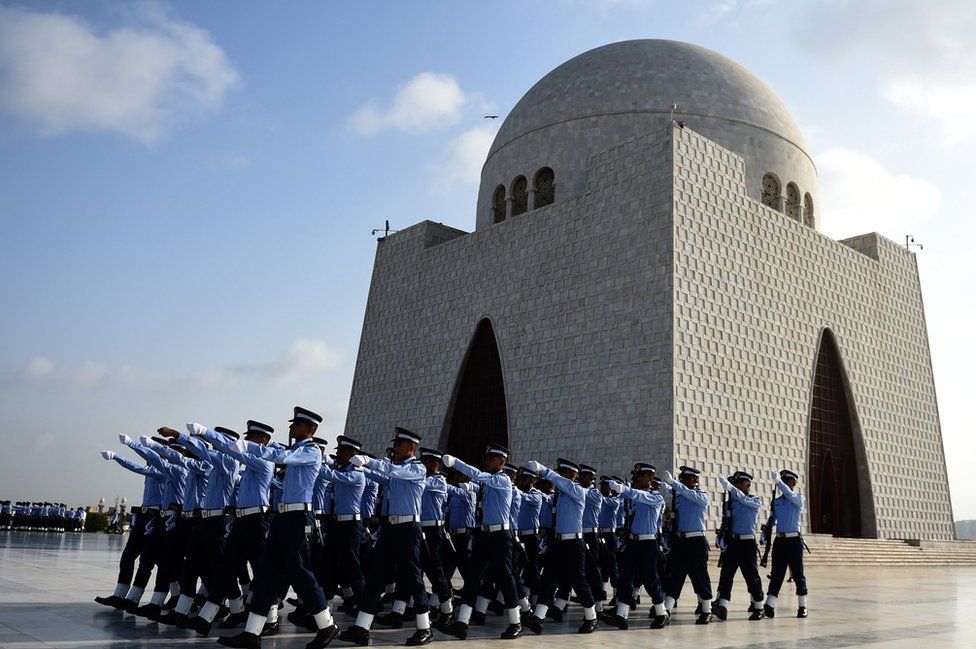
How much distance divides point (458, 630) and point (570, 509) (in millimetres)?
1748

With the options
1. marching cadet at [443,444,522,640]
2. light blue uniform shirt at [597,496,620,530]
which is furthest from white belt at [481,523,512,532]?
light blue uniform shirt at [597,496,620,530]

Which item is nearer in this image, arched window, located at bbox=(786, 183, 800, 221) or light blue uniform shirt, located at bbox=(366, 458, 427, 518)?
light blue uniform shirt, located at bbox=(366, 458, 427, 518)

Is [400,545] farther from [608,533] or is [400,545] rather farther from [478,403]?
[478,403]

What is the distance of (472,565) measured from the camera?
744 cm

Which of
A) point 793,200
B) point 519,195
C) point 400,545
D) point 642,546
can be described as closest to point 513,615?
point 400,545

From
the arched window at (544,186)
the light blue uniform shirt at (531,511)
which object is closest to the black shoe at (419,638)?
the light blue uniform shirt at (531,511)

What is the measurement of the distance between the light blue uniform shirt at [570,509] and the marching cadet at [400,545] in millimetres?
1632

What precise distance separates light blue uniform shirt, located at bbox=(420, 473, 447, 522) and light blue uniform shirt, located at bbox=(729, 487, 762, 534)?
10.8 feet

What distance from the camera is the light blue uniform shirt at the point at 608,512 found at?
958 cm

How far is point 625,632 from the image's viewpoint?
7.70 meters

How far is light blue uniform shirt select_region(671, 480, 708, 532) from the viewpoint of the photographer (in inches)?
347

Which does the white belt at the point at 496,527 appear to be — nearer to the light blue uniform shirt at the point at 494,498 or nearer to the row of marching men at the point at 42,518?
the light blue uniform shirt at the point at 494,498

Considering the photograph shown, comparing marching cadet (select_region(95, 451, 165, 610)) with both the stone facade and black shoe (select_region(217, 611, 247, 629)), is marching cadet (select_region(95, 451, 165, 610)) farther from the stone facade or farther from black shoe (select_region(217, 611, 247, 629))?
the stone facade

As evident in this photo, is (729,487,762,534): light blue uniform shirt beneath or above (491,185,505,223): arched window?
beneath
